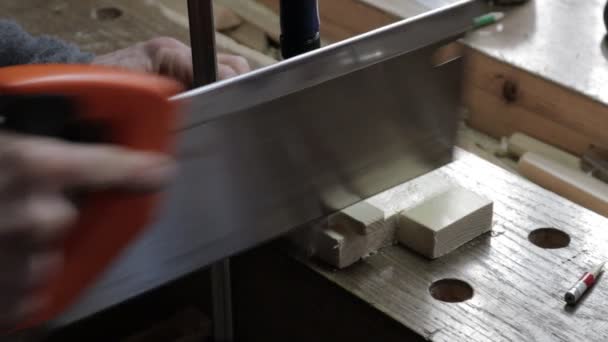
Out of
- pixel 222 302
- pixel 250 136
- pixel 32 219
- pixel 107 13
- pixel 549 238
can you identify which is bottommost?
pixel 222 302

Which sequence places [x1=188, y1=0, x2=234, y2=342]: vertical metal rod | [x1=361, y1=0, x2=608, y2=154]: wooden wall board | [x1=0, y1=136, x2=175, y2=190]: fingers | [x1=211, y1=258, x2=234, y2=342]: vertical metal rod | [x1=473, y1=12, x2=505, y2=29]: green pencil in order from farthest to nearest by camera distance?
[x1=473, y1=12, x2=505, y2=29]: green pencil
[x1=361, y1=0, x2=608, y2=154]: wooden wall board
[x1=211, y1=258, x2=234, y2=342]: vertical metal rod
[x1=188, y1=0, x2=234, y2=342]: vertical metal rod
[x1=0, y1=136, x2=175, y2=190]: fingers

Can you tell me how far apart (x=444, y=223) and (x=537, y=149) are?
0.48 meters

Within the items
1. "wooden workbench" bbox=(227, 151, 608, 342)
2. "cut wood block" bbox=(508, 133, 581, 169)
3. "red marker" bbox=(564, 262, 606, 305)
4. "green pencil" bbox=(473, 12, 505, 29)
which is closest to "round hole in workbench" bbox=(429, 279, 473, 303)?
"wooden workbench" bbox=(227, 151, 608, 342)

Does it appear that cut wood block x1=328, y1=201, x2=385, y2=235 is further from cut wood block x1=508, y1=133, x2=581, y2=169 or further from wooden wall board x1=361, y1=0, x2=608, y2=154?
cut wood block x1=508, y1=133, x2=581, y2=169

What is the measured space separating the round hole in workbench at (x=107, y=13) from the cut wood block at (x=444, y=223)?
657 millimetres

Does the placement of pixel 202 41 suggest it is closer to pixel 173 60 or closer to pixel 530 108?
pixel 173 60

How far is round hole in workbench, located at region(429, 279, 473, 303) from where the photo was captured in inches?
41.4

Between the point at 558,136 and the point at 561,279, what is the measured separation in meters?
0.51

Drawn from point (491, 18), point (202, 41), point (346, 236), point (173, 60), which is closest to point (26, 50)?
point (173, 60)

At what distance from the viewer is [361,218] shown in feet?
3.54

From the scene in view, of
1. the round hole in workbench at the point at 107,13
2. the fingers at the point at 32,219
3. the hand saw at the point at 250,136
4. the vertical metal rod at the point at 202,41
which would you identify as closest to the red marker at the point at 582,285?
the hand saw at the point at 250,136

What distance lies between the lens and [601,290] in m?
1.04

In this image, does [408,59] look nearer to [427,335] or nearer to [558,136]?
[427,335]

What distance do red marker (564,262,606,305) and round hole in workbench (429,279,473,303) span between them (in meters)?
0.11
